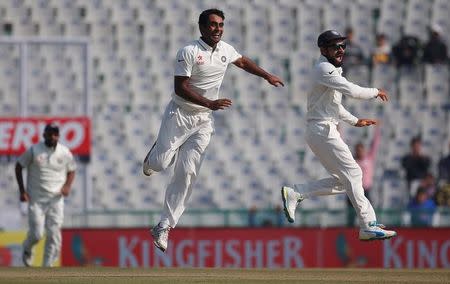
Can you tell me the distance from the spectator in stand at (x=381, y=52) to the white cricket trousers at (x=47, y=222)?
6.20 m

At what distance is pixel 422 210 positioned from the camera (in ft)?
52.2

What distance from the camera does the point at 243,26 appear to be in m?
19.0

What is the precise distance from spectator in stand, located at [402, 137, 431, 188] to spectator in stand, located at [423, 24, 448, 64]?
170cm

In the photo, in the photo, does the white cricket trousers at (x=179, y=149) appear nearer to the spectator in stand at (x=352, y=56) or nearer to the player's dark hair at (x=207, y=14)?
the player's dark hair at (x=207, y=14)

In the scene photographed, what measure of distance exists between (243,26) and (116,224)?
4.26 metres

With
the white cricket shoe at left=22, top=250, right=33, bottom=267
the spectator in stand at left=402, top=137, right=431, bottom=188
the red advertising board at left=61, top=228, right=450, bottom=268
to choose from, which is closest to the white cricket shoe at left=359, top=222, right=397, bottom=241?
the white cricket shoe at left=22, top=250, right=33, bottom=267

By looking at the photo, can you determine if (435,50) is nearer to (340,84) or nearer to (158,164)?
(340,84)

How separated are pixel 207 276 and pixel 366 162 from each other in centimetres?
731

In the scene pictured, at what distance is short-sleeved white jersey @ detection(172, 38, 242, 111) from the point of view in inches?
388

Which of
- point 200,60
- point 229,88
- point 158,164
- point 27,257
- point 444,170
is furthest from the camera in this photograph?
point 229,88

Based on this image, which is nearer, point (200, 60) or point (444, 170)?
point (200, 60)

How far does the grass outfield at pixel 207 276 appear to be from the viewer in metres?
9.09

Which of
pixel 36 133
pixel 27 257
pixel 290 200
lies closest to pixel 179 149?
pixel 290 200

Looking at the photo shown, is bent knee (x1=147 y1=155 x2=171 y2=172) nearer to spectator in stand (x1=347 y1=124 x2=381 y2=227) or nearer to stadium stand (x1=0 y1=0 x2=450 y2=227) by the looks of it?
spectator in stand (x1=347 y1=124 x2=381 y2=227)
